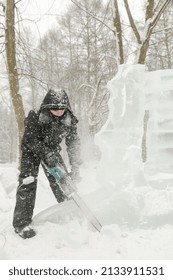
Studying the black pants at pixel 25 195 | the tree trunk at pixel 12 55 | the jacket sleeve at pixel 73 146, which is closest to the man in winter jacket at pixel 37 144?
the black pants at pixel 25 195

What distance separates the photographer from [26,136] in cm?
333

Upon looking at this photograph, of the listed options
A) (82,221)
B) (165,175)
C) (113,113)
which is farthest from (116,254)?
(113,113)

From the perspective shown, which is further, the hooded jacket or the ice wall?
the ice wall

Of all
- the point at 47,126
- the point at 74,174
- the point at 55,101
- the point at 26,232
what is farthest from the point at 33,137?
the point at 26,232

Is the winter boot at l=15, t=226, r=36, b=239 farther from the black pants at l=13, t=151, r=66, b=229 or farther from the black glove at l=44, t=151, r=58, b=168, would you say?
the black glove at l=44, t=151, r=58, b=168

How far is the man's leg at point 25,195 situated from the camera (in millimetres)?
3281

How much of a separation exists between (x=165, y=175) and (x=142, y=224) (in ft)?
3.09

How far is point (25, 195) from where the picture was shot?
334 centimetres

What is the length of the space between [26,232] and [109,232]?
0.89 m

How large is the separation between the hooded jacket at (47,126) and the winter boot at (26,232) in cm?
78

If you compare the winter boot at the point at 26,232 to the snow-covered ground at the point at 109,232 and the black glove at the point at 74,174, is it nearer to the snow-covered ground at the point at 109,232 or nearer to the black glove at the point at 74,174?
the snow-covered ground at the point at 109,232

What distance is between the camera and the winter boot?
Result: 319cm

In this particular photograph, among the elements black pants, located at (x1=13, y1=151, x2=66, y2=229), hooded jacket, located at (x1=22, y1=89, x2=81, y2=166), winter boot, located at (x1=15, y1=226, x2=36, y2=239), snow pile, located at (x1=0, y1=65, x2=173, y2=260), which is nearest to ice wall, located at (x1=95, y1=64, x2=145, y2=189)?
snow pile, located at (x1=0, y1=65, x2=173, y2=260)

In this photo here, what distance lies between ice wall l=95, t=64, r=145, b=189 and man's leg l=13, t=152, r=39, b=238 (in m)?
1.11
